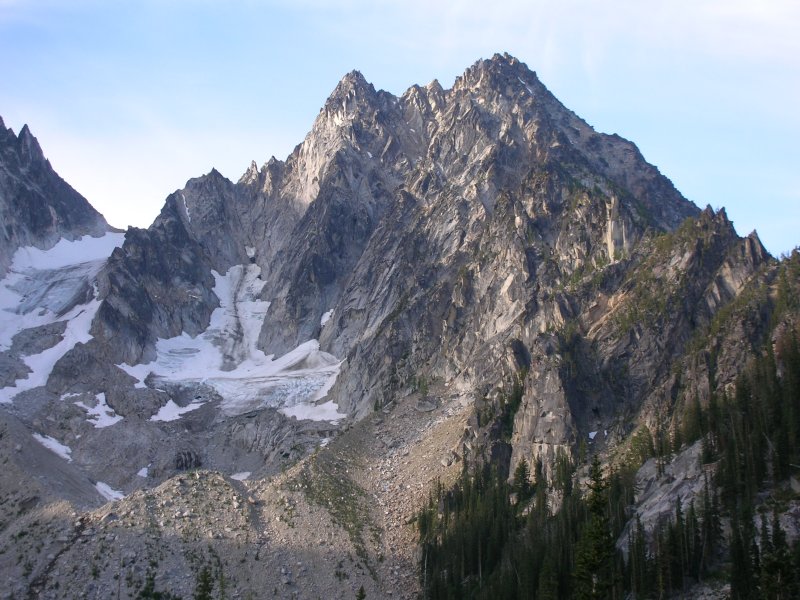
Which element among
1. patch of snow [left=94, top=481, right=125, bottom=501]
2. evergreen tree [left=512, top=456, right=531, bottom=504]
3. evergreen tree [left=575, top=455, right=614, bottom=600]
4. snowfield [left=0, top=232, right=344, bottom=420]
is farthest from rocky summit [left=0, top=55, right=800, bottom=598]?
evergreen tree [left=575, top=455, right=614, bottom=600]

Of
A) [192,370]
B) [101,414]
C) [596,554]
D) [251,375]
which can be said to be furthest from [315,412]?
[596,554]

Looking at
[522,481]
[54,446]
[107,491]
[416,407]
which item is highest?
[416,407]

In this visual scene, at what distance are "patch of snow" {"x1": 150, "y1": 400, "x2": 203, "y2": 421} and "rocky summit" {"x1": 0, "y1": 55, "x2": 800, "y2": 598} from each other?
58 centimetres

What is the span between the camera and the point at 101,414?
154500 mm

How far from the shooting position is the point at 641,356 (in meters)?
112

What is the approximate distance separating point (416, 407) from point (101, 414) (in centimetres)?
6274

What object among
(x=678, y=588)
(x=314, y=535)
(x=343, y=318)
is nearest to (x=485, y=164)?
(x=343, y=318)

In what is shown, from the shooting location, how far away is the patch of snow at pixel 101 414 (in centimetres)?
15025

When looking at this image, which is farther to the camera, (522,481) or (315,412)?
(315,412)

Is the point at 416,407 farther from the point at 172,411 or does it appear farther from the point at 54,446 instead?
the point at 54,446

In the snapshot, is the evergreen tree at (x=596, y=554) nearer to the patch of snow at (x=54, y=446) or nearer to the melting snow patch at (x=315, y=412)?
the melting snow patch at (x=315, y=412)

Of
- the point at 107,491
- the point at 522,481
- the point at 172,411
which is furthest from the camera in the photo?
the point at 172,411

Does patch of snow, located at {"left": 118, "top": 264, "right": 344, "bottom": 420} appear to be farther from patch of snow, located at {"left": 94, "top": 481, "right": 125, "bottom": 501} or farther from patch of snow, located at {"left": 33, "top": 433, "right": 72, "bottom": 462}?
patch of snow, located at {"left": 94, "top": 481, "right": 125, "bottom": 501}

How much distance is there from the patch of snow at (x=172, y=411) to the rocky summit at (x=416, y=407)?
0.58 metres
